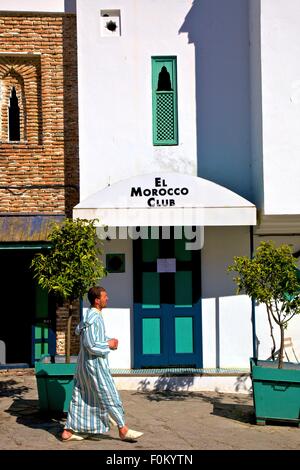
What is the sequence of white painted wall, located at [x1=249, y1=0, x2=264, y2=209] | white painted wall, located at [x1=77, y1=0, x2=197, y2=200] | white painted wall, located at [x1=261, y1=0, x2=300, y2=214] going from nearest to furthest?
1. white painted wall, located at [x1=261, y1=0, x2=300, y2=214]
2. white painted wall, located at [x1=249, y1=0, x2=264, y2=209]
3. white painted wall, located at [x1=77, y1=0, x2=197, y2=200]

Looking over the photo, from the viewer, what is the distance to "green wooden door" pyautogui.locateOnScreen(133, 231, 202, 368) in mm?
11992

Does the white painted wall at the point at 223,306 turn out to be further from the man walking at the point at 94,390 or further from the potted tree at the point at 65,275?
the man walking at the point at 94,390

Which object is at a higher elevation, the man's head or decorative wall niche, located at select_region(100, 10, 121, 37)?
decorative wall niche, located at select_region(100, 10, 121, 37)

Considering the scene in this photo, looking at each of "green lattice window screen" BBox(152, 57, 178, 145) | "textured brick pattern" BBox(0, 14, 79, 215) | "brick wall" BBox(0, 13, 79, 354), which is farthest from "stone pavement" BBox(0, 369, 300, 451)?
"green lattice window screen" BBox(152, 57, 178, 145)

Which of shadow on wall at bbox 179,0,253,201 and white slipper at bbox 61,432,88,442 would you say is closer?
white slipper at bbox 61,432,88,442

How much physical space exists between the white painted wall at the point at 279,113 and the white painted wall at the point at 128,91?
150 centimetres

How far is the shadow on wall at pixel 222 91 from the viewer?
39.7 feet

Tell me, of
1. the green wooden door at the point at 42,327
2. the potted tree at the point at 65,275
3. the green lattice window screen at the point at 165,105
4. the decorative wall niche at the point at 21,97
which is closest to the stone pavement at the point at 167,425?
the potted tree at the point at 65,275

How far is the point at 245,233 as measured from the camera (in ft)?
39.6

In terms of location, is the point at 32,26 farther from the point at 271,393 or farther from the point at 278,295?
the point at 271,393

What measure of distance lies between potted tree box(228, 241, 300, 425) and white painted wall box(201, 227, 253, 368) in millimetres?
2696

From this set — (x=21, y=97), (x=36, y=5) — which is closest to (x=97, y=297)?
(x=21, y=97)

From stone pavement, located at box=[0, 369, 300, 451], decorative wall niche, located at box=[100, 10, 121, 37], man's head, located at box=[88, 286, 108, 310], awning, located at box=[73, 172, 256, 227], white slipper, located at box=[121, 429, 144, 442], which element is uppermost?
decorative wall niche, located at box=[100, 10, 121, 37]

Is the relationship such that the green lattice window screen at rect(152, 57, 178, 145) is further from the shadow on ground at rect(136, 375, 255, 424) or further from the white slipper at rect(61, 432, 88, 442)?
the white slipper at rect(61, 432, 88, 442)
